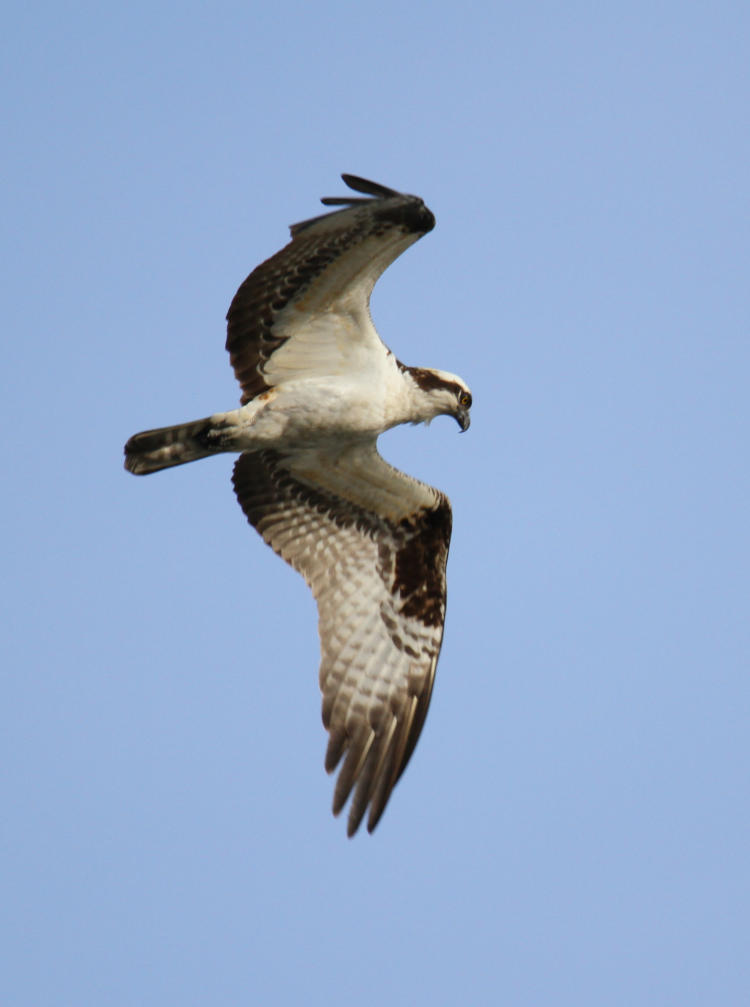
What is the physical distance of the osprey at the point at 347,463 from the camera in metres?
9.73

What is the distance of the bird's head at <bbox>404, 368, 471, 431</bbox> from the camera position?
10.5m

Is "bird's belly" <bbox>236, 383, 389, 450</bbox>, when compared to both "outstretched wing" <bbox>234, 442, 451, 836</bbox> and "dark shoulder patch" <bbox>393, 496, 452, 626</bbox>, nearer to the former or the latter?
"outstretched wing" <bbox>234, 442, 451, 836</bbox>

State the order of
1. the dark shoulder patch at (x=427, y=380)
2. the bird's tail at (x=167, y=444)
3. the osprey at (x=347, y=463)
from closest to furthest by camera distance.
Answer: the osprey at (x=347, y=463) → the bird's tail at (x=167, y=444) → the dark shoulder patch at (x=427, y=380)

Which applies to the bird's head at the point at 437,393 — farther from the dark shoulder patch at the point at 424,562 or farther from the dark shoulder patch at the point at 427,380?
the dark shoulder patch at the point at 424,562

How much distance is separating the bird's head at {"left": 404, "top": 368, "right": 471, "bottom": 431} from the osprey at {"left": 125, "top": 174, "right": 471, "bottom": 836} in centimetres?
1

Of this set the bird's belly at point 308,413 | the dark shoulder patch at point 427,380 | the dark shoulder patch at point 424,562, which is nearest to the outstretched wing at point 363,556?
the dark shoulder patch at point 424,562

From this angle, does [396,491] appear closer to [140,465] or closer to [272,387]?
[272,387]

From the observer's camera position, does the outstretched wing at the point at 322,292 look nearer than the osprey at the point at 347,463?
Yes

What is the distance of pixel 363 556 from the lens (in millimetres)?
11070

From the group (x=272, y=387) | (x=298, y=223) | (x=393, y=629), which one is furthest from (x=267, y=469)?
(x=298, y=223)

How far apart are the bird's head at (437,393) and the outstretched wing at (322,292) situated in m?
0.44

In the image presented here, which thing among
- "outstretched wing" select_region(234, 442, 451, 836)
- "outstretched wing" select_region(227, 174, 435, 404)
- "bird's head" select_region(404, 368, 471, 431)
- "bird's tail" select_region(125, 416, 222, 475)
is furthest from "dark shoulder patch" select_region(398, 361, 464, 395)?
"bird's tail" select_region(125, 416, 222, 475)

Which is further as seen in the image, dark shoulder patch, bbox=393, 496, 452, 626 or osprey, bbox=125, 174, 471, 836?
dark shoulder patch, bbox=393, 496, 452, 626

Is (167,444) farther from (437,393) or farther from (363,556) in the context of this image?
(437,393)
